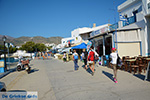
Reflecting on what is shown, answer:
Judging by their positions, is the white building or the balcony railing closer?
the white building

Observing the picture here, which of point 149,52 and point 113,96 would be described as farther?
point 149,52

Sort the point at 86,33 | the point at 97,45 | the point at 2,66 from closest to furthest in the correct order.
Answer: the point at 2,66, the point at 97,45, the point at 86,33

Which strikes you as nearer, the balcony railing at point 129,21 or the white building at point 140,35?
the white building at point 140,35

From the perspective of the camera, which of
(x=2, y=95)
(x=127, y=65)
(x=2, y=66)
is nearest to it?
(x=2, y=95)

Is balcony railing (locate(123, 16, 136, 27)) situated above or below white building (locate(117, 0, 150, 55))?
above

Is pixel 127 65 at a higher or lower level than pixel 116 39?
lower

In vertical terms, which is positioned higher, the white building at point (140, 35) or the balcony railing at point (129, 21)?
the balcony railing at point (129, 21)

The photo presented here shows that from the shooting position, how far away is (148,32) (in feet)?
43.3

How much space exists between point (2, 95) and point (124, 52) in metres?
11.5

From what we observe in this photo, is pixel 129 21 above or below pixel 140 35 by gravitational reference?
above

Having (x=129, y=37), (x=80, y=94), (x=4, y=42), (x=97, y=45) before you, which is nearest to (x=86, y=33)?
(x=97, y=45)

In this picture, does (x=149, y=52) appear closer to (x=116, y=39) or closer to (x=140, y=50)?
(x=140, y=50)

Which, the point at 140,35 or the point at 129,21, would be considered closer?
the point at 140,35

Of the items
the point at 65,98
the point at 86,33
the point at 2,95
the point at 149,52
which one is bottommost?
the point at 65,98
